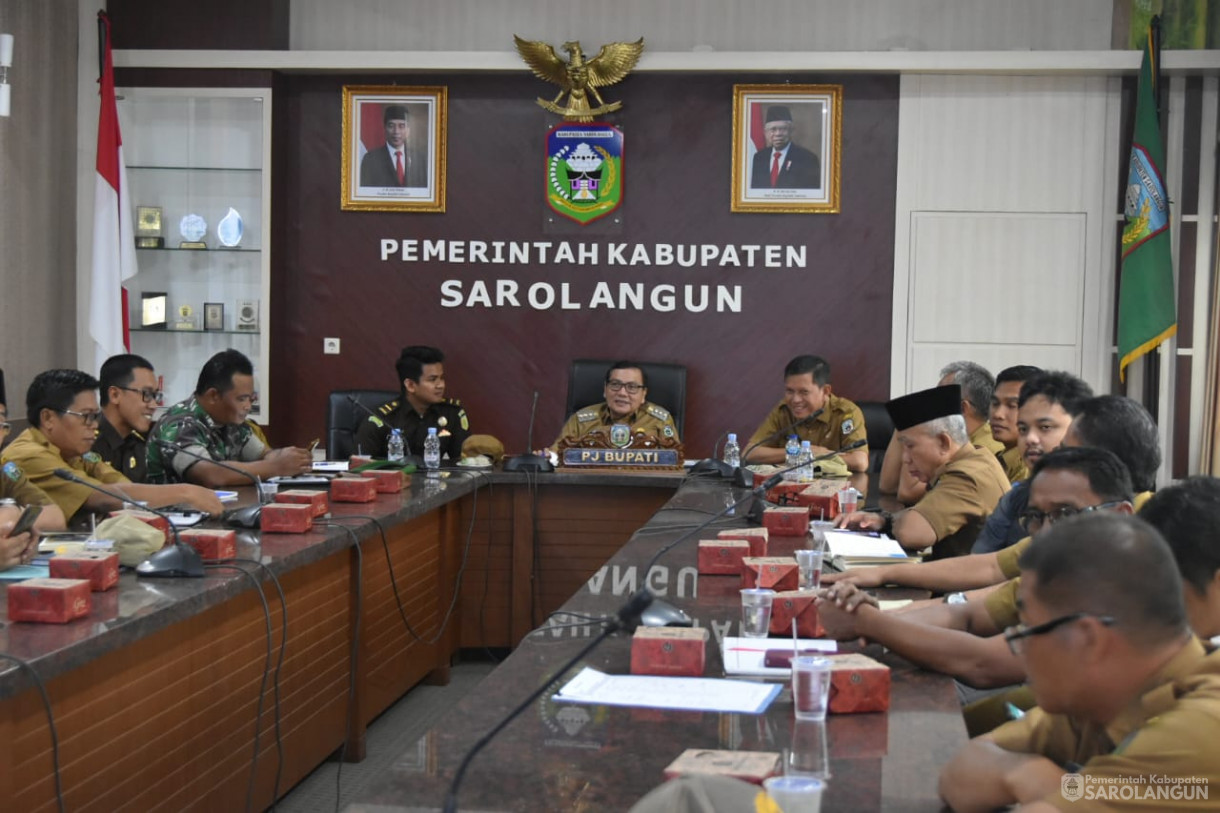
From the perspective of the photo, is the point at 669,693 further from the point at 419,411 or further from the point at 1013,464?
the point at 419,411

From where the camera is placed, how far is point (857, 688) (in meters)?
1.76

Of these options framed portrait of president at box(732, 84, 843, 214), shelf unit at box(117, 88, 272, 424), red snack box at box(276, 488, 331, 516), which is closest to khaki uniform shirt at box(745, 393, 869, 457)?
framed portrait of president at box(732, 84, 843, 214)

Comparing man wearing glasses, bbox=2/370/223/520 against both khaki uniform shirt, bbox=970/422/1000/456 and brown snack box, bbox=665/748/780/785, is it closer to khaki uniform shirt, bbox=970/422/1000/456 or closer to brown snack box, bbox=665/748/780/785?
brown snack box, bbox=665/748/780/785

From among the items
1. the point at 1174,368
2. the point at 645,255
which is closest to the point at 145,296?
the point at 645,255

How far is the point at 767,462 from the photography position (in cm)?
548

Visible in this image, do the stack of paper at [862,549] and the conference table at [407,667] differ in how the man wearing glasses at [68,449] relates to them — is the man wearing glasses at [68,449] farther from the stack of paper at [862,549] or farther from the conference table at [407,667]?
the stack of paper at [862,549]

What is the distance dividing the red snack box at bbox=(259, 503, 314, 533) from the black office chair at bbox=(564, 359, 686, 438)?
8.63 ft

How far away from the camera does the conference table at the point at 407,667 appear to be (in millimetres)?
1593

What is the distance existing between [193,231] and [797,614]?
15.9ft

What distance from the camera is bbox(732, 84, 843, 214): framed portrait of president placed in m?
6.12

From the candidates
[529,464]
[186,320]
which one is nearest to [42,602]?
[529,464]

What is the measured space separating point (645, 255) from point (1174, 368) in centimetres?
251

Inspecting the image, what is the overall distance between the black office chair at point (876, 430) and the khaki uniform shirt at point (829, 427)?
0.32 ft

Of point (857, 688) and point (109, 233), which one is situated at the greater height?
point (109, 233)
